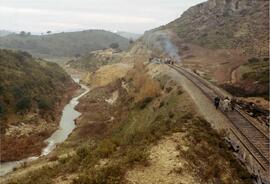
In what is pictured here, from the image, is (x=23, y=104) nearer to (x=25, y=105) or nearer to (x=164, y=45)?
(x=25, y=105)

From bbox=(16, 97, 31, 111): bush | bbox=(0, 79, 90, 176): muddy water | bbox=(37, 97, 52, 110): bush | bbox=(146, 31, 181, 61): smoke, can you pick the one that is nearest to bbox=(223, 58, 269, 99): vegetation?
bbox=(0, 79, 90, 176): muddy water

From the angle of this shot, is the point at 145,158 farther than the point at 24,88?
No

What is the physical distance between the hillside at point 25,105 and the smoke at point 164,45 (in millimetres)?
27858

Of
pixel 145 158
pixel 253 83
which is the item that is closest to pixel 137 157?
pixel 145 158

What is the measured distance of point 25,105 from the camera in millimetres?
63781

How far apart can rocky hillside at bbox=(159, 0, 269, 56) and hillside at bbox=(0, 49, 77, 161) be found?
134ft

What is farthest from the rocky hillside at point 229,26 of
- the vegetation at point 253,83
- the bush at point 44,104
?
the bush at point 44,104

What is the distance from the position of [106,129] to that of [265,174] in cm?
3001

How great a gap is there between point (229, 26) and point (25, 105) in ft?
224

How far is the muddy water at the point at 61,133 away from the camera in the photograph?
4300cm

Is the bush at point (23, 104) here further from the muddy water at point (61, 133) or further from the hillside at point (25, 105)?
the muddy water at point (61, 133)

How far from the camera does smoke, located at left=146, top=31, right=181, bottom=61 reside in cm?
10171

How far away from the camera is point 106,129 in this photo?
50906mm

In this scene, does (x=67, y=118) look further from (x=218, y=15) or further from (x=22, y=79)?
(x=218, y=15)
